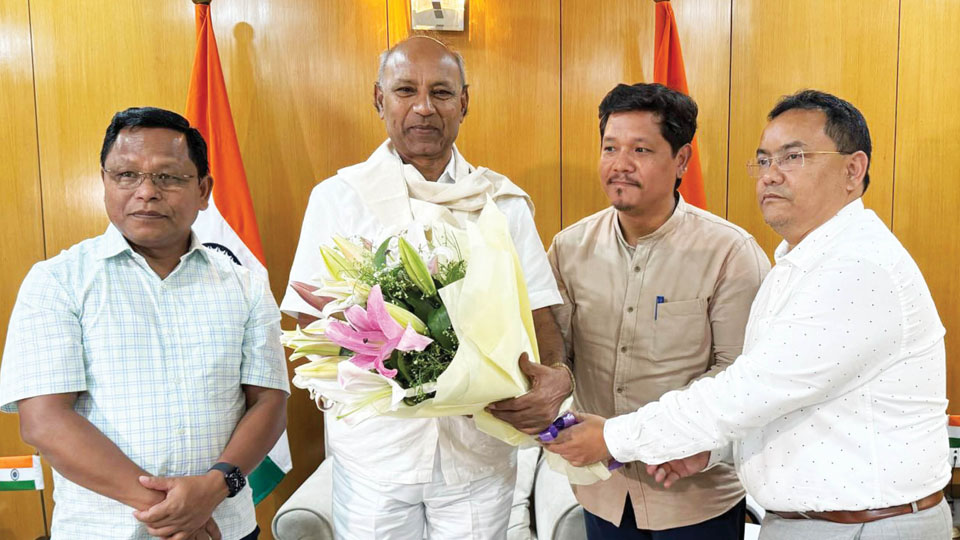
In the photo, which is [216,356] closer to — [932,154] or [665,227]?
[665,227]

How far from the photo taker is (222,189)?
10.1 ft

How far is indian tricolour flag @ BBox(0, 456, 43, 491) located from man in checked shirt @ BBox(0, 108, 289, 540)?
153cm

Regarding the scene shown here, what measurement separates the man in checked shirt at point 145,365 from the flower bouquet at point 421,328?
1.40 ft

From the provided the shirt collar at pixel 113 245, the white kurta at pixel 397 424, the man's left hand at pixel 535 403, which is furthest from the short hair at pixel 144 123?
the man's left hand at pixel 535 403

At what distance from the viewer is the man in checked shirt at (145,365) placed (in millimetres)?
1430

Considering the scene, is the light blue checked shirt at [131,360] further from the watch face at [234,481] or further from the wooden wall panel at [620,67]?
the wooden wall panel at [620,67]

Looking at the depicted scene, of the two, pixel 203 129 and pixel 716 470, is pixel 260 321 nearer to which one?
pixel 716 470

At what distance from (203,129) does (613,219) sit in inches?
81.3

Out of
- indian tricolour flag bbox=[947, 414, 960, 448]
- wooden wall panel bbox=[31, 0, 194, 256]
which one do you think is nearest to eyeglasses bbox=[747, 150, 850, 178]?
indian tricolour flag bbox=[947, 414, 960, 448]

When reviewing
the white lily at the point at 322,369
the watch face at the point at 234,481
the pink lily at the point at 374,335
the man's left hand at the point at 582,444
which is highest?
the pink lily at the point at 374,335

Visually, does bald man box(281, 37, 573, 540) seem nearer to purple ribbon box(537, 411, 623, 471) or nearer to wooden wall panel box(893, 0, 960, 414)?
purple ribbon box(537, 411, 623, 471)

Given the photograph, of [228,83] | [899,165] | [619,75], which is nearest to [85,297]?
[228,83]

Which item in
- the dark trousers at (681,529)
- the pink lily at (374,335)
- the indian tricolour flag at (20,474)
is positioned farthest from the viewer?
the indian tricolour flag at (20,474)

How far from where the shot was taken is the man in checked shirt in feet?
4.69
